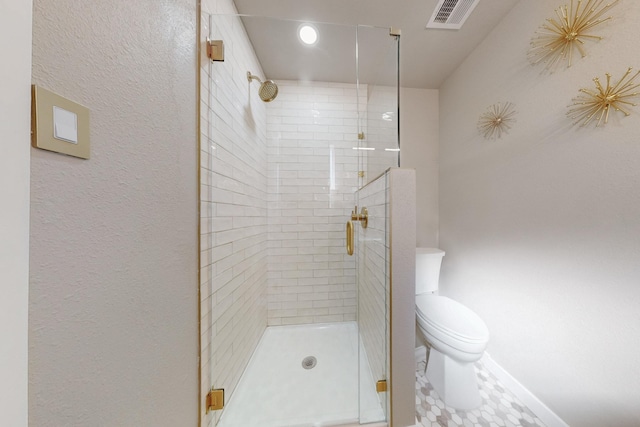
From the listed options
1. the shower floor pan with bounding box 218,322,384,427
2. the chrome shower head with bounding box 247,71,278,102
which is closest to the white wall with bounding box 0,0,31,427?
the shower floor pan with bounding box 218,322,384,427

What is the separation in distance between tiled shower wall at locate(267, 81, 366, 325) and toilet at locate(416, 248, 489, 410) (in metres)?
0.61

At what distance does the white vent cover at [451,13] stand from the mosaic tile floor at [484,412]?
7.54ft

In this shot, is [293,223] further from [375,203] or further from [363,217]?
[375,203]

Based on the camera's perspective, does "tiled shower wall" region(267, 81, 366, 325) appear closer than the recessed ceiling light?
No

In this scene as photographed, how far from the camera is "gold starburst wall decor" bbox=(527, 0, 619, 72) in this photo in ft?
2.95

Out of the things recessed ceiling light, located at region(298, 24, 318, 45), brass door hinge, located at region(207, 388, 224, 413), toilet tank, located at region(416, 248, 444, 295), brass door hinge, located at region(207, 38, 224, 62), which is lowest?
brass door hinge, located at region(207, 388, 224, 413)

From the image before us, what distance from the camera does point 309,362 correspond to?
1.38m

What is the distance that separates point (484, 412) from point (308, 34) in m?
2.46

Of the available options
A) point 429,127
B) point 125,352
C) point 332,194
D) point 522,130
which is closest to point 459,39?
point 429,127

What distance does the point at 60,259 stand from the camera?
15.8 inches

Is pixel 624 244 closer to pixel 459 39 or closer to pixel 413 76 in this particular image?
pixel 459 39

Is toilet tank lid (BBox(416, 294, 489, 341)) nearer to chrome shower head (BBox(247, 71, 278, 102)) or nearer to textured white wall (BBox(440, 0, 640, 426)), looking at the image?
textured white wall (BBox(440, 0, 640, 426))

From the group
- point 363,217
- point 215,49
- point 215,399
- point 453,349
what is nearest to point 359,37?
point 215,49

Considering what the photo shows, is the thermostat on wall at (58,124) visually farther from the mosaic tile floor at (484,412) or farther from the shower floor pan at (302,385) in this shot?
the mosaic tile floor at (484,412)
